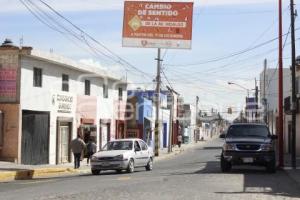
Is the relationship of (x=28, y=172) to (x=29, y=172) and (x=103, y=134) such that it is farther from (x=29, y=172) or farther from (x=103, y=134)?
(x=103, y=134)

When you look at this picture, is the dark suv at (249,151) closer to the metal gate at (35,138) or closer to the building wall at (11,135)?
the building wall at (11,135)

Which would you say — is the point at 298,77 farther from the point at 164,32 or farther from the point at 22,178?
the point at 22,178

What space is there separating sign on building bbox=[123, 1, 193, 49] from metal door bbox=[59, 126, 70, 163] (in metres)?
6.89

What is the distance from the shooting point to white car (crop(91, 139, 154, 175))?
86.4ft

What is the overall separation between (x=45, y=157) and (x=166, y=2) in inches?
398

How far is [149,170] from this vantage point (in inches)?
1133

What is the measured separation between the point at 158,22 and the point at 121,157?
29.6ft

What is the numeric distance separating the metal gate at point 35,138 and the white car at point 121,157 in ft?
19.6

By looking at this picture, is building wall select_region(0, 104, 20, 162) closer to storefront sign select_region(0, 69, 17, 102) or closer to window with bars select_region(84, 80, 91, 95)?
storefront sign select_region(0, 69, 17, 102)

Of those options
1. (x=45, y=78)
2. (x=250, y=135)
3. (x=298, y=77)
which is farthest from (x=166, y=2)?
(x=298, y=77)

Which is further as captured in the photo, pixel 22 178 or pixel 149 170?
pixel 149 170

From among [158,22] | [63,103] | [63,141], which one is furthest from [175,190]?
[63,141]

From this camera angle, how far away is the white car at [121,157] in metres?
26.3

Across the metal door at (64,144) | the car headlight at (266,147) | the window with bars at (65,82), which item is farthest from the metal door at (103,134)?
the car headlight at (266,147)
